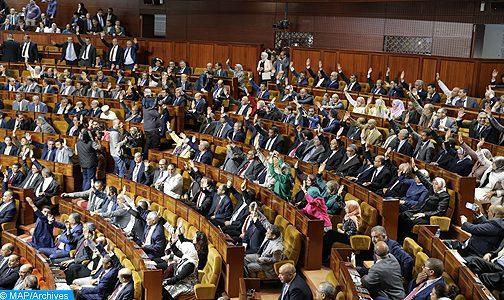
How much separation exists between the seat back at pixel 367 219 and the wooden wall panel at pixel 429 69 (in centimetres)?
384

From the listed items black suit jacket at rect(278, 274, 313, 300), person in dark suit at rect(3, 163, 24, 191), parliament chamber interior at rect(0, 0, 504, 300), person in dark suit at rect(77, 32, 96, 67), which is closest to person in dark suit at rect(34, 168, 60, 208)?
parliament chamber interior at rect(0, 0, 504, 300)

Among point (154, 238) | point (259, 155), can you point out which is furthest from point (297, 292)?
point (259, 155)

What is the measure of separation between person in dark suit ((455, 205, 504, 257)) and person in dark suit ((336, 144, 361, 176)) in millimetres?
1605

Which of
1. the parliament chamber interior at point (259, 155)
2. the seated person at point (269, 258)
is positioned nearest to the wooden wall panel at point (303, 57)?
the parliament chamber interior at point (259, 155)

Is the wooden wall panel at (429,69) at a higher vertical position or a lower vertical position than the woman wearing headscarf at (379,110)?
higher

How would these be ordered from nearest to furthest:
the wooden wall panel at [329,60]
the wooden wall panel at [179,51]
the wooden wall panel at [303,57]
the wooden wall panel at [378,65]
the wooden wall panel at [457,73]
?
the wooden wall panel at [457,73], the wooden wall panel at [378,65], the wooden wall panel at [329,60], the wooden wall panel at [303,57], the wooden wall panel at [179,51]

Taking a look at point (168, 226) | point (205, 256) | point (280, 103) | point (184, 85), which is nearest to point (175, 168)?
point (168, 226)

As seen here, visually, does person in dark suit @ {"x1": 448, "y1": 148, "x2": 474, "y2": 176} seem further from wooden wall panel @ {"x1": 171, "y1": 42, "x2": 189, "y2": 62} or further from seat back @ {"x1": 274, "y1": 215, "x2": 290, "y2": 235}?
wooden wall panel @ {"x1": 171, "y1": 42, "x2": 189, "y2": 62}

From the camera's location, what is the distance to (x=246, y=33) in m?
9.77

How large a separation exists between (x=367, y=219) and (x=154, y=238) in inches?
52.3

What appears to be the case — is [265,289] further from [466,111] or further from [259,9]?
[259,9]

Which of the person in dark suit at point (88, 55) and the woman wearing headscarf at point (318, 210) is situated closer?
the woman wearing headscarf at point (318, 210)

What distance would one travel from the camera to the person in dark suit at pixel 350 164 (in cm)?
479

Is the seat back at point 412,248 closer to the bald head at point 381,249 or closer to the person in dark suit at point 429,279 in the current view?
the bald head at point 381,249
